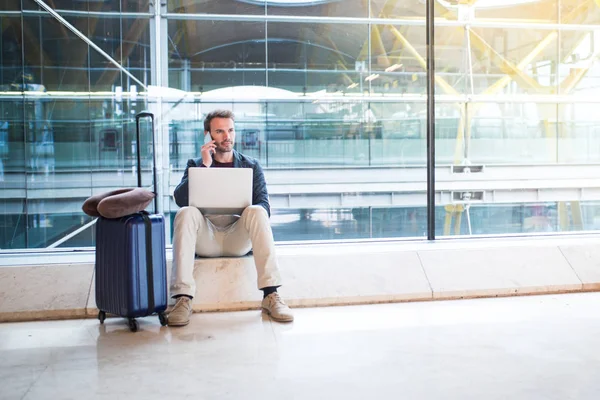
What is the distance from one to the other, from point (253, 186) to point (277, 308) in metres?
0.85

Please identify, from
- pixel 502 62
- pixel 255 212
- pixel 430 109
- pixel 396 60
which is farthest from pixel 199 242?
pixel 502 62

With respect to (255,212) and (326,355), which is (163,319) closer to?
(255,212)

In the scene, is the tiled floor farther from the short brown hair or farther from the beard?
the short brown hair

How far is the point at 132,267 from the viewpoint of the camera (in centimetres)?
318

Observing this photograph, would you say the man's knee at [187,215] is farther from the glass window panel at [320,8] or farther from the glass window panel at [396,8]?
the glass window panel at [396,8]

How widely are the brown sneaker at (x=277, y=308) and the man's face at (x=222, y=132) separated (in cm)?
100

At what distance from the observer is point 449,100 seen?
542 inches

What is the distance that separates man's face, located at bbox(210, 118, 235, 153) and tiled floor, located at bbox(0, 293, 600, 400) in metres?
1.05

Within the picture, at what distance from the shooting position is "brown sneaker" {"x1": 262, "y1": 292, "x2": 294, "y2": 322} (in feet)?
11.1

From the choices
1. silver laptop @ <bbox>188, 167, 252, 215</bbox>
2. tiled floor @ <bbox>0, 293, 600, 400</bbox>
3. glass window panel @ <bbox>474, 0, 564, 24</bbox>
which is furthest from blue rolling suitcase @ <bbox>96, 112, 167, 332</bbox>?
glass window panel @ <bbox>474, 0, 564, 24</bbox>

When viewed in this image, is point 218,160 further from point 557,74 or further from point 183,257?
point 557,74

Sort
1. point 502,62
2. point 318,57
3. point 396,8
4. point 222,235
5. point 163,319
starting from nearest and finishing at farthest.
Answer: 1. point 163,319
2. point 222,235
3. point 318,57
4. point 396,8
5. point 502,62

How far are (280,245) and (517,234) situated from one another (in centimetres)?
189

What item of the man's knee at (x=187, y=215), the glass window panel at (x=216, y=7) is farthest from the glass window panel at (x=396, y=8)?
the man's knee at (x=187, y=215)
